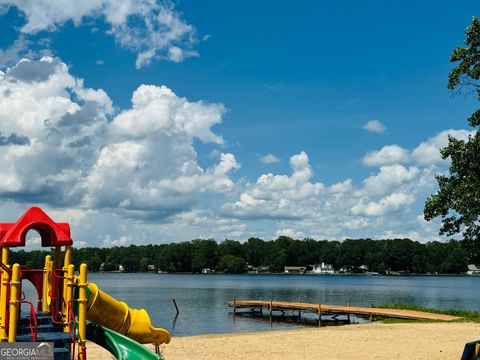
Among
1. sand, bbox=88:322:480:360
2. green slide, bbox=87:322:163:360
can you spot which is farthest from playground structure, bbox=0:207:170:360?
sand, bbox=88:322:480:360

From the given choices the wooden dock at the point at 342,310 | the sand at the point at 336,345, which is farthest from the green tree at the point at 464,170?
the wooden dock at the point at 342,310

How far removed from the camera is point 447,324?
110ft

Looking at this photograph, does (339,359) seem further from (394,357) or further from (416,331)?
(416,331)

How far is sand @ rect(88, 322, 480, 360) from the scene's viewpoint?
22.5 meters

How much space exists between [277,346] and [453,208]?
941 centimetres

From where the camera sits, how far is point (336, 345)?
25.7 meters

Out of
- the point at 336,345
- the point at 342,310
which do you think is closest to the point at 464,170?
the point at 336,345

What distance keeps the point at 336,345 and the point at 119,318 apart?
Answer: 1368 cm

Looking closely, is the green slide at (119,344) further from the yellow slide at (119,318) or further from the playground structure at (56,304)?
the yellow slide at (119,318)

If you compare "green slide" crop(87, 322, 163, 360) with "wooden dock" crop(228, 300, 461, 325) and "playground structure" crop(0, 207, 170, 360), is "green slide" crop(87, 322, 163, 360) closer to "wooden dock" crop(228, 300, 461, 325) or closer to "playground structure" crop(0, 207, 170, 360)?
"playground structure" crop(0, 207, 170, 360)

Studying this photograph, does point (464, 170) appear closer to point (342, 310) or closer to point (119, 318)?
point (119, 318)

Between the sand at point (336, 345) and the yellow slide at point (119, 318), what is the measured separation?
7.41m

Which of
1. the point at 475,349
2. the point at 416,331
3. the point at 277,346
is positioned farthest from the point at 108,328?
the point at 416,331

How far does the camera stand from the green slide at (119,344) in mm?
13219
